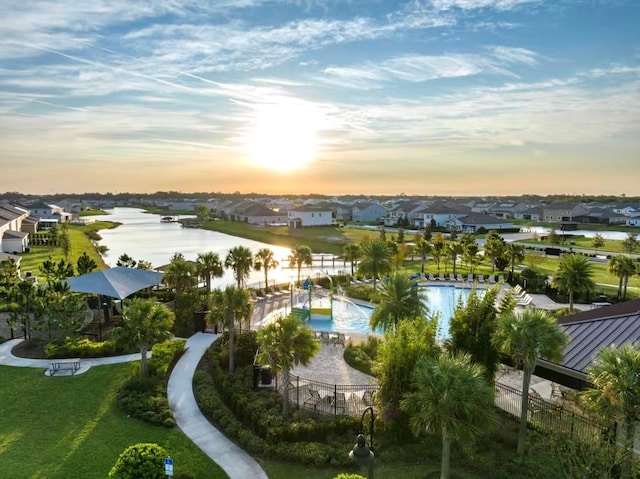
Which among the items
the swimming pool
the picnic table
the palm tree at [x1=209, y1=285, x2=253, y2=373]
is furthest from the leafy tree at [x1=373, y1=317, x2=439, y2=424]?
the picnic table

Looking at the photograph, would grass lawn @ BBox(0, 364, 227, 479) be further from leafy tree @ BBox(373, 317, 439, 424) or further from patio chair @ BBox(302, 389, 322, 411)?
leafy tree @ BBox(373, 317, 439, 424)

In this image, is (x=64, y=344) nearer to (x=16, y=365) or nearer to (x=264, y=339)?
(x=16, y=365)

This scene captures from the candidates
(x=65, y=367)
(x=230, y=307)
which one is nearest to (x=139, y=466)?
(x=230, y=307)

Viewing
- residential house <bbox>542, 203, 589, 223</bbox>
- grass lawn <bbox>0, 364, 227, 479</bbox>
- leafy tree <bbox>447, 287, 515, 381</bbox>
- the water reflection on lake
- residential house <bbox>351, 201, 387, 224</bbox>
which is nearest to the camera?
grass lawn <bbox>0, 364, 227, 479</bbox>

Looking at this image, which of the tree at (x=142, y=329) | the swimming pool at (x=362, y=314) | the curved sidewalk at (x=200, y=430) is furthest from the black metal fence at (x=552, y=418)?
the tree at (x=142, y=329)

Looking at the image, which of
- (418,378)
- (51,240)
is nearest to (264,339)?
(418,378)

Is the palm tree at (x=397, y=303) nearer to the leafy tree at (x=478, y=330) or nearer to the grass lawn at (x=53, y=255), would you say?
the leafy tree at (x=478, y=330)
